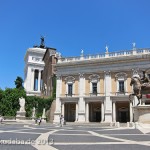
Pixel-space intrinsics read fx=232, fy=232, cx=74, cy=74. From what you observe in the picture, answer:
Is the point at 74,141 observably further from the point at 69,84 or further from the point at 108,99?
the point at 69,84

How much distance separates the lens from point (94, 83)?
46.9m

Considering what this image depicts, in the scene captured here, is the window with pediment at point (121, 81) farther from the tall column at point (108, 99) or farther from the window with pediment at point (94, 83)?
the window with pediment at point (94, 83)

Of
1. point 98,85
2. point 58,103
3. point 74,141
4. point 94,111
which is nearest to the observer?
point 74,141

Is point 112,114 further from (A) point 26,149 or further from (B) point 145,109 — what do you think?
(A) point 26,149

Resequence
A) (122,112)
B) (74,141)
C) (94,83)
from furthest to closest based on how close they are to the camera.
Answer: (94,83) → (122,112) → (74,141)

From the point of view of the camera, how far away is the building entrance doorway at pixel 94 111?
47.1 metres

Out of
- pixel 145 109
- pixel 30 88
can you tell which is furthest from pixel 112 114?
pixel 30 88

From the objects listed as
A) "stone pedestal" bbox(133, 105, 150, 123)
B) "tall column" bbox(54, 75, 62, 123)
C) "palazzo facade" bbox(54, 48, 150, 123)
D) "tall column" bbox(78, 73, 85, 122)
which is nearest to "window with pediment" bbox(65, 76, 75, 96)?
"palazzo facade" bbox(54, 48, 150, 123)

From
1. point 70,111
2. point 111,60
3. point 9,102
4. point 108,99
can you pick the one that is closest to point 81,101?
point 70,111

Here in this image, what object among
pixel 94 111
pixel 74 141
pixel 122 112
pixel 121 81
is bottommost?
pixel 74 141

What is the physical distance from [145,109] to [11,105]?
33648mm

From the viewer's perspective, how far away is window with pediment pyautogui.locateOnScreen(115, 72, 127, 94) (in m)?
44.4

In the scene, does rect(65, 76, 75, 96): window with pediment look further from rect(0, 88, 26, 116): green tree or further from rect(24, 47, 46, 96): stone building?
rect(24, 47, 46, 96): stone building

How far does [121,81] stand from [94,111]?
28.2 ft
